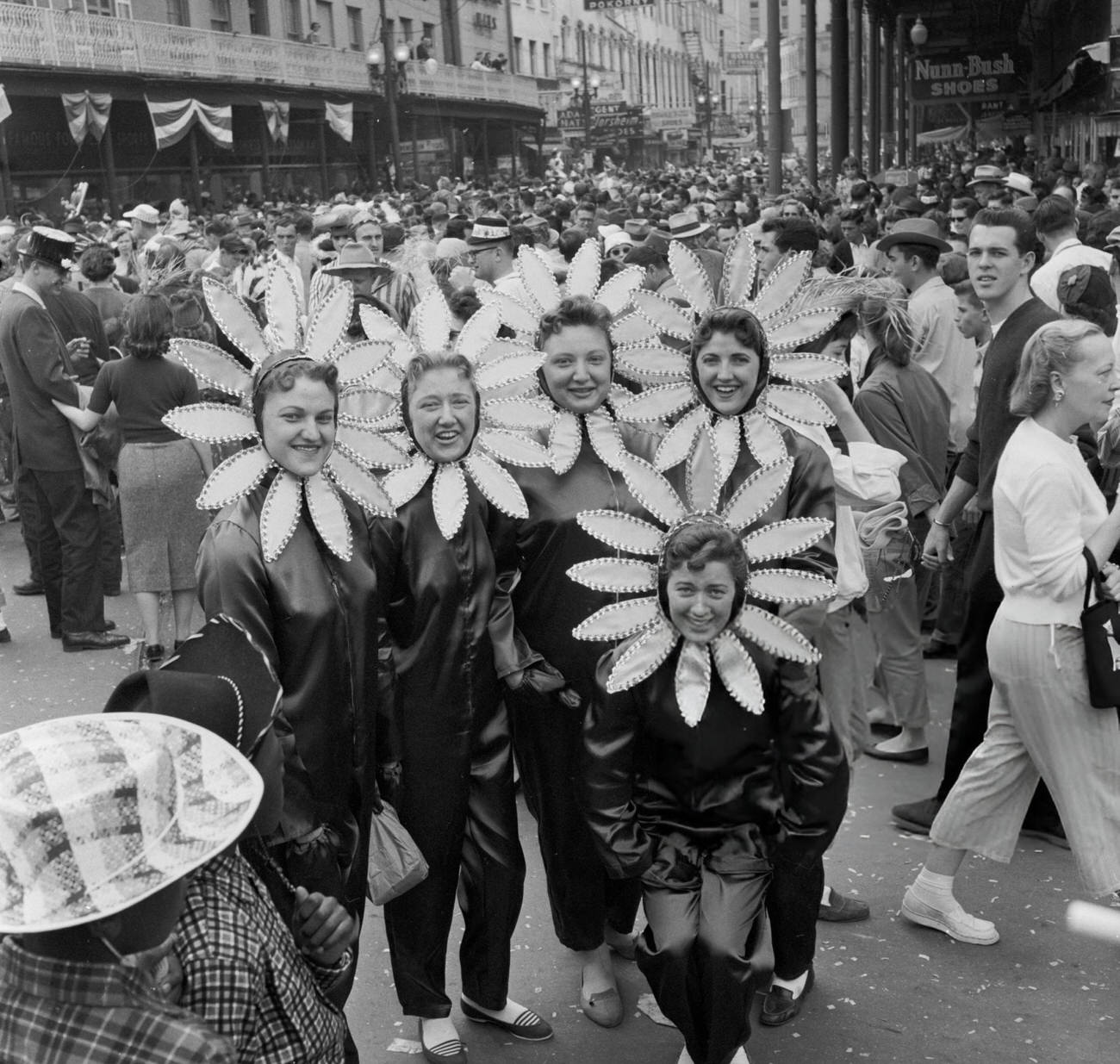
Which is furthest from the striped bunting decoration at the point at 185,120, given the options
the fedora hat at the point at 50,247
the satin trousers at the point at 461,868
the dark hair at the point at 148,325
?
the satin trousers at the point at 461,868

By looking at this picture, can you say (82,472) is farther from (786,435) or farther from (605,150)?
(605,150)

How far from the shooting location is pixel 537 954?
170 inches

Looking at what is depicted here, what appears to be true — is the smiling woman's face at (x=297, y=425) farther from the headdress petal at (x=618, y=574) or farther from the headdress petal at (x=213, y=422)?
the headdress petal at (x=618, y=574)

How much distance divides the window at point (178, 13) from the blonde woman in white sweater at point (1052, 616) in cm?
3706

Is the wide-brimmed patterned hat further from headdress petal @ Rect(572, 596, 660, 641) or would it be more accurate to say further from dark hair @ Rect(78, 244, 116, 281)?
dark hair @ Rect(78, 244, 116, 281)

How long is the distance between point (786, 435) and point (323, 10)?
46.5 m

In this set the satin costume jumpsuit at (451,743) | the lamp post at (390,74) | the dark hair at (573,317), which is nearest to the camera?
the satin costume jumpsuit at (451,743)

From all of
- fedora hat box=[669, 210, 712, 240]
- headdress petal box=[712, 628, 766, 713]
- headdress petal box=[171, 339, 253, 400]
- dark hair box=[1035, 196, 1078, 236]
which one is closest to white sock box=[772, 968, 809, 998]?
headdress petal box=[712, 628, 766, 713]

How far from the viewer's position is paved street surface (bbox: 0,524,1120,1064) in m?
3.76

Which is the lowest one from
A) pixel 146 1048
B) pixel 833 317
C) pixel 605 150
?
pixel 146 1048

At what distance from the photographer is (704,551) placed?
3.34 m

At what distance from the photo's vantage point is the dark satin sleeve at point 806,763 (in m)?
3.42

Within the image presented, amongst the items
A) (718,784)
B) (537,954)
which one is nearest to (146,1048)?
(718,784)

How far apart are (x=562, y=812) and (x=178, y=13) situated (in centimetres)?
3790
